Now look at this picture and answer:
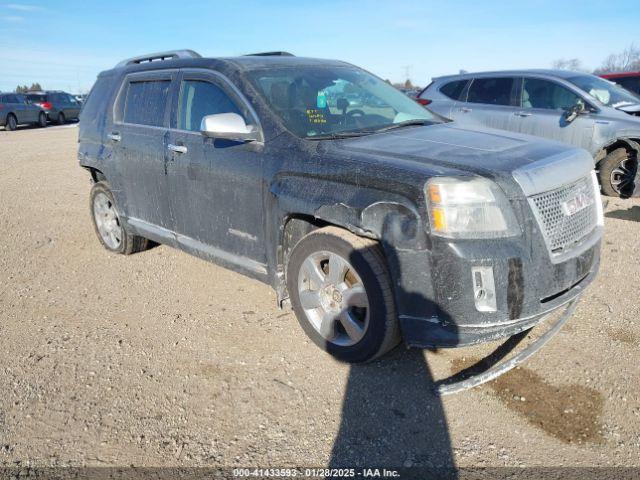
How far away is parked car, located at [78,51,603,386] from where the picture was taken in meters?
2.61

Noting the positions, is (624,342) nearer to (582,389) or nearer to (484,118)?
(582,389)

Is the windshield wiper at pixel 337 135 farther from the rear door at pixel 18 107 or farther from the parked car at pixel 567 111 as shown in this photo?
the rear door at pixel 18 107

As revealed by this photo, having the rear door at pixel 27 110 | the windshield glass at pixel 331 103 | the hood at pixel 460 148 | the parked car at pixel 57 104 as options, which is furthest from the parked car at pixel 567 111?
the parked car at pixel 57 104

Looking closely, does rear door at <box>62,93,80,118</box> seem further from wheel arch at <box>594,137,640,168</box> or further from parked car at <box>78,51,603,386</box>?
wheel arch at <box>594,137,640,168</box>

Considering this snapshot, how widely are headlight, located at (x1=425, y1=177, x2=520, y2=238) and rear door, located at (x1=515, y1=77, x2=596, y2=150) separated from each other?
204 inches

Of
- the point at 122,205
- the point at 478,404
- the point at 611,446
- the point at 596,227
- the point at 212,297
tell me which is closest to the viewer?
the point at 611,446

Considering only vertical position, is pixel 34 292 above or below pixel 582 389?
above

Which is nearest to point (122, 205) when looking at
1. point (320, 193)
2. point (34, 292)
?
point (34, 292)

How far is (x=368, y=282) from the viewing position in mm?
2893

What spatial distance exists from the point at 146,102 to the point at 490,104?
534 centimetres

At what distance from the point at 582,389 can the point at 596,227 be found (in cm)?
97

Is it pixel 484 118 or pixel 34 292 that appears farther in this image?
pixel 484 118

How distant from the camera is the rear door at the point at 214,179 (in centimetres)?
354

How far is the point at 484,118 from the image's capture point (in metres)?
7.82
